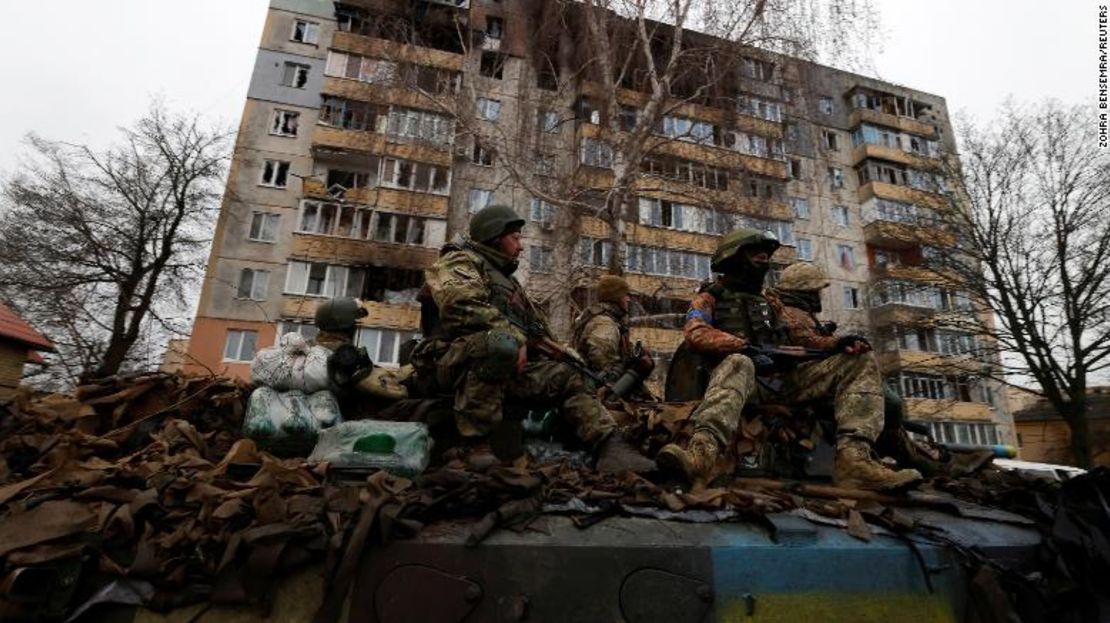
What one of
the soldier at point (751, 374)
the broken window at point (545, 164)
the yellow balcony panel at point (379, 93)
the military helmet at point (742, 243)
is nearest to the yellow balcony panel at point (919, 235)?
the broken window at point (545, 164)

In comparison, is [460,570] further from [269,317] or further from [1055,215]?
[269,317]

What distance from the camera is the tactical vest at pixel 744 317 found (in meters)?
3.94

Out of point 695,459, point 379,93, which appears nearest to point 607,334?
point 695,459

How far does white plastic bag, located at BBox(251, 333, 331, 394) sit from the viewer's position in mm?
3506

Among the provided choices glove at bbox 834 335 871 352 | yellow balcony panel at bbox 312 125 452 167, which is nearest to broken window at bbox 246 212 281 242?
yellow balcony panel at bbox 312 125 452 167

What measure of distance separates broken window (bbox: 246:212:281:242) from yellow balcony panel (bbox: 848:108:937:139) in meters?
30.2

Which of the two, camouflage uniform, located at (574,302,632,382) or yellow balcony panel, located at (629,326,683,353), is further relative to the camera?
yellow balcony panel, located at (629,326,683,353)

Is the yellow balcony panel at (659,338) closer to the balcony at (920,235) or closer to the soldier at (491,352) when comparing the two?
the balcony at (920,235)

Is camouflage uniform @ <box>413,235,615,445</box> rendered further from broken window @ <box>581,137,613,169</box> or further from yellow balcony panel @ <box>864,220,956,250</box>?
yellow balcony panel @ <box>864,220,956,250</box>

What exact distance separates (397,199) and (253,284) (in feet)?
22.0

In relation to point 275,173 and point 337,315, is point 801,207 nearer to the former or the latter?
point 275,173

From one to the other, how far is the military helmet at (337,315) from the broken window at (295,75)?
2882 centimetres

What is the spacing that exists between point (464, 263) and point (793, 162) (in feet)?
90.6

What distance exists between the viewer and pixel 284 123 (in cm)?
2859
